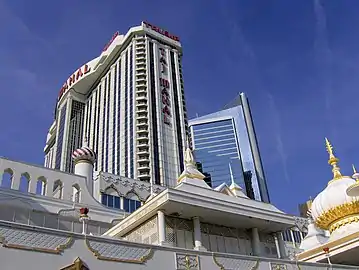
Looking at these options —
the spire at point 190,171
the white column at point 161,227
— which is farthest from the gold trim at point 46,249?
the spire at point 190,171

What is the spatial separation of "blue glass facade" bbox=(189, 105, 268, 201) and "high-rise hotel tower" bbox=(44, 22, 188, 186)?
91.8 feet

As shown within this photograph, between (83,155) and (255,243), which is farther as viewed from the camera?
(83,155)

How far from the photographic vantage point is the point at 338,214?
2092 cm

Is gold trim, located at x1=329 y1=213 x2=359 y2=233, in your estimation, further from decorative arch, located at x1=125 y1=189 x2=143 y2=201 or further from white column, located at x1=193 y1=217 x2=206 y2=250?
decorative arch, located at x1=125 y1=189 x2=143 y2=201

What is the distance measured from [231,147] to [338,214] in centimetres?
9397

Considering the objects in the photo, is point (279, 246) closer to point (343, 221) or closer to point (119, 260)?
point (343, 221)

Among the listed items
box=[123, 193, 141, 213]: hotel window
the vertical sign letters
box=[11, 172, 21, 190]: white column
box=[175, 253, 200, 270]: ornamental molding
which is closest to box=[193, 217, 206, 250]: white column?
box=[175, 253, 200, 270]: ornamental molding

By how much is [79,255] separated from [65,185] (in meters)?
15.5

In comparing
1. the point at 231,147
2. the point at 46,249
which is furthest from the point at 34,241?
the point at 231,147

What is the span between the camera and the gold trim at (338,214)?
20.6m

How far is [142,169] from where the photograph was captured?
70812 mm

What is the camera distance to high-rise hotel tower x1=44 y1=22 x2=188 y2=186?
73.8 m

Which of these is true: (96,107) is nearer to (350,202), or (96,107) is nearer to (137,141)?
(137,141)

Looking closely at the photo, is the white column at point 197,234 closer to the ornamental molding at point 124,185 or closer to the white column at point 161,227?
the white column at point 161,227
